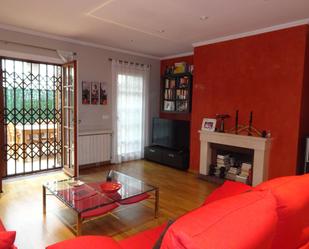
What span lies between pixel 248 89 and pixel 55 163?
12.7 ft

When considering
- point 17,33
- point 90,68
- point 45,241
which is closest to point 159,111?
point 90,68

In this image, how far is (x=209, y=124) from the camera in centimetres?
428

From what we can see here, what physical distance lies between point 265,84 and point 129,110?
2.89 metres

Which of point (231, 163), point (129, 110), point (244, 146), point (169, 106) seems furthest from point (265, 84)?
point (129, 110)

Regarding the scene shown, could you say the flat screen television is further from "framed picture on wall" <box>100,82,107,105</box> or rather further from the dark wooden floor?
"framed picture on wall" <box>100,82,107,105</box>

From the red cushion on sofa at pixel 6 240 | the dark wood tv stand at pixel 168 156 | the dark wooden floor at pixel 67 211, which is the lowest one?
the dark wooden floor at pixel 67 211

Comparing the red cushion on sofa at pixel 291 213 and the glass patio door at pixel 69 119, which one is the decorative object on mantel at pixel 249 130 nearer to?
the red cushion on sofa at pixel 291 213

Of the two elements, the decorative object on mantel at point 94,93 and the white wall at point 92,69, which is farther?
the decorative object on mantel at point 94,93

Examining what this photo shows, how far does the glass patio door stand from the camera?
4.14 m

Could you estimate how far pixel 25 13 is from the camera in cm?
317

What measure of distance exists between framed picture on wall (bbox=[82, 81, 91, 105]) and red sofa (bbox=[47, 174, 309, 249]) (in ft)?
12.0

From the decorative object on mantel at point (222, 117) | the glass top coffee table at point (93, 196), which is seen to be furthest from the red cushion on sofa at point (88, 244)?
the decorative object on mantel at point (222, 117)

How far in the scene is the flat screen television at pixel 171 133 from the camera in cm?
493

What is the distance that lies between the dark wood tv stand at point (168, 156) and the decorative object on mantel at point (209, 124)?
2.58 ft
